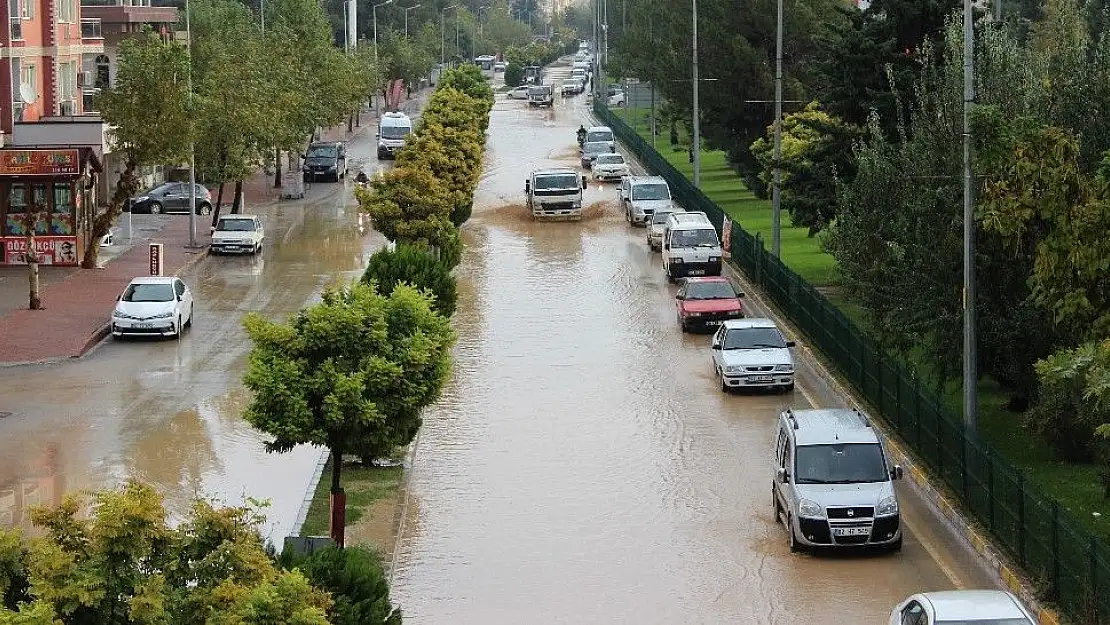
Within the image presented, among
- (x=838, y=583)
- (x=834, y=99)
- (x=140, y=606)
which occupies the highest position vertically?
(x=834, y=99)

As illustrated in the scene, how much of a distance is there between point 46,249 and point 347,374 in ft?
103

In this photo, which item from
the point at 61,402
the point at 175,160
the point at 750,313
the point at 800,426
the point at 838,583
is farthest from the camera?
the point at 175,160

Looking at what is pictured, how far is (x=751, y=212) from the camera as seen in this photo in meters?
66.6

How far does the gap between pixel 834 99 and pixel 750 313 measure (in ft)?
19.9

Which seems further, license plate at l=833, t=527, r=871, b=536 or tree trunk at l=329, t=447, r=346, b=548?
license plate at l=833, t=527, r=871, b=536

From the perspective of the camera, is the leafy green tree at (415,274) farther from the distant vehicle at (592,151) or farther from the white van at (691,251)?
the distant vehicle at (592,151)

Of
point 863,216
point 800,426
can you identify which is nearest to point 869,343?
point 863,216

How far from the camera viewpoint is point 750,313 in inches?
1773

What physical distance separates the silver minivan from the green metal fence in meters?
1.20

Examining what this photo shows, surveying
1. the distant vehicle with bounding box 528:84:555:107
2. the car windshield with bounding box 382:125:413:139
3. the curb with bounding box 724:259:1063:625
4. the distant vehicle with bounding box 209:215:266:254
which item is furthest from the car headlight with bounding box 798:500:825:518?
the distant vehicle with bounding box 528:84:555:107

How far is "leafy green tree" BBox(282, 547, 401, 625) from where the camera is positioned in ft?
51.6

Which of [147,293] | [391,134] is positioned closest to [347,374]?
[147,293]

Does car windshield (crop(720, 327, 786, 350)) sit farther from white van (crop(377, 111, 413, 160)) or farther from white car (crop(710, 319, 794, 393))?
white van (crop(377, 111, 413, 160))

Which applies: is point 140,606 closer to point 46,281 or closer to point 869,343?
point 869,343
